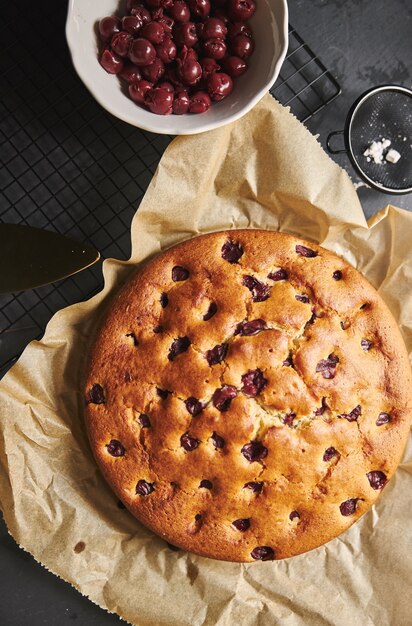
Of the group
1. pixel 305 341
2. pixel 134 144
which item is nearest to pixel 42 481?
pixel 305 341

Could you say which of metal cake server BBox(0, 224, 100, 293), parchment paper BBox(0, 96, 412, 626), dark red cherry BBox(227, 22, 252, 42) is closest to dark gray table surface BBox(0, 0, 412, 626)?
parchment paper BBox(0, 96, 412, 626)

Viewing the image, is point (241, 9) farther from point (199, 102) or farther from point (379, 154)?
point (379, 154)

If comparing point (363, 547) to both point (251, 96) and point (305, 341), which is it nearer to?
A: point (305, 341)

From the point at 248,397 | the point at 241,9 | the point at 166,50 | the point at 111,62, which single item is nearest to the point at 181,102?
the point at 166,50

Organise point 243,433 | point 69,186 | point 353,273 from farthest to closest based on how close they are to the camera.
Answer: point 69,186
point 353,273
point 243,433

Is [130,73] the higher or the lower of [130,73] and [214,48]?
the higher

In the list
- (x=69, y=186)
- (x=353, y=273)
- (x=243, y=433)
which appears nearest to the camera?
(x=243, y=433)
